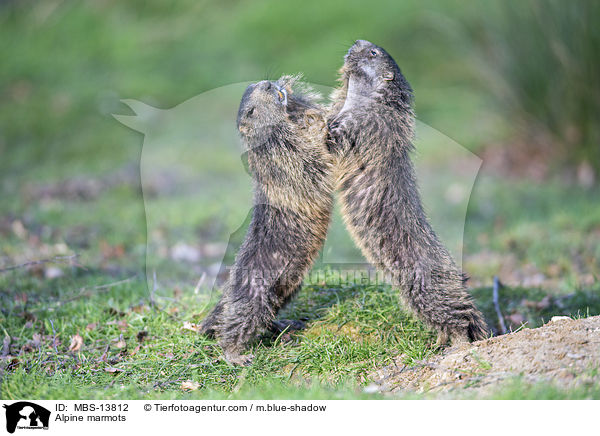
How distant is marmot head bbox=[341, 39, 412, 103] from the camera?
4023 millimetres

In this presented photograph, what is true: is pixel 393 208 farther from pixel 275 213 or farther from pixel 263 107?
pixel 263 107

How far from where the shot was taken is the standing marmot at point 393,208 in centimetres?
371

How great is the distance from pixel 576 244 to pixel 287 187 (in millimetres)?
4252

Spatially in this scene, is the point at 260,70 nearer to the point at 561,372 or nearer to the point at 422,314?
the point at 422,314

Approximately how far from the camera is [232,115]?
973cm

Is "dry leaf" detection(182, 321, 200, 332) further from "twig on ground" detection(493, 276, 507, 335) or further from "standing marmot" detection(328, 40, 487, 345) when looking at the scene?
"twig on ground" detection(493, 276, 507, 335)

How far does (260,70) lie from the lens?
11.6 meters

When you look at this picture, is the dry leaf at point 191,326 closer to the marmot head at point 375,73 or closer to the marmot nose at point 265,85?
the marmot nose at point 265,85

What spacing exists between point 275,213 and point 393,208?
2.50 feet
